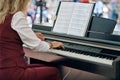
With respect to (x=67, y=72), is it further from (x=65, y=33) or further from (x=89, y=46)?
(x=89, y=46)

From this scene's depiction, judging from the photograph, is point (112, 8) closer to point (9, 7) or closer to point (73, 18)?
point (73, 18)

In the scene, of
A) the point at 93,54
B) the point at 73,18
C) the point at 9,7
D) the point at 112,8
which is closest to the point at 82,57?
the point at 93,54

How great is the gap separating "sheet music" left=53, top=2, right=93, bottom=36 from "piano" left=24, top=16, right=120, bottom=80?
88 millimetres

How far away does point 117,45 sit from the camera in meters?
1.90

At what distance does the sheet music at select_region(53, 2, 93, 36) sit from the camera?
7.19 ft

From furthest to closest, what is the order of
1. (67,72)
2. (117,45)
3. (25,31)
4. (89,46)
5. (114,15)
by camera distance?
(114,15) < (67,72) < (89,46) < (117,45) < (25,31)

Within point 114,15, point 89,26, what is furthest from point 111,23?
point 114,15

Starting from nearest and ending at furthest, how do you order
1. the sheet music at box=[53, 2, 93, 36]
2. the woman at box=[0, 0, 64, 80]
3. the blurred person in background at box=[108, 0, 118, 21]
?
the woman at box=[0, 0, 64, 80] → the sheet music at box=[53, 2, 93, 36] → the blurred person in background at box=[108, 0, 118, 21]

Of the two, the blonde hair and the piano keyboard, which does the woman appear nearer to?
the blonde hair

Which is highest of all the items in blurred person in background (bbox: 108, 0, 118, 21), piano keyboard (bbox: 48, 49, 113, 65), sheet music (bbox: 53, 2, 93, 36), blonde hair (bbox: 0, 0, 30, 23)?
blonde hair (bbox: 0, 0, 30, 23)

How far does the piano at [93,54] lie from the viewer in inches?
69.9

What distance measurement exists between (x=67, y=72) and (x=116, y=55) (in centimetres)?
95

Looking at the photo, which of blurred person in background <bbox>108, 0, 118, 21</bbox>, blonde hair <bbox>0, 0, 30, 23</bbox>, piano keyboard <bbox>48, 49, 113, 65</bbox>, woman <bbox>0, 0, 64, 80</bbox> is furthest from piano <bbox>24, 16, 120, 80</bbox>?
blurred person in background <bbox>108, 0, 118, 21</bbox>

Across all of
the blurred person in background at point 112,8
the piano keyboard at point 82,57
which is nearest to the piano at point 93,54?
the piano keyboard at point 82,57
